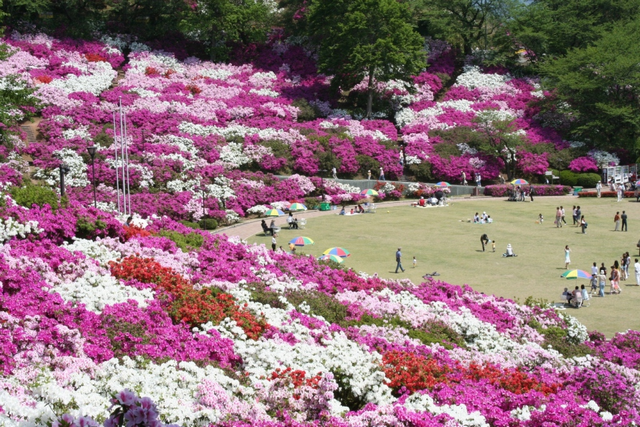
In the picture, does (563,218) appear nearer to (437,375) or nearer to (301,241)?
(301,241)

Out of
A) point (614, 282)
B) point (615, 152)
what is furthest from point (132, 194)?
point (615, 152)

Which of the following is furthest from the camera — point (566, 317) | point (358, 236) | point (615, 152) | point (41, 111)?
point (615, 152)

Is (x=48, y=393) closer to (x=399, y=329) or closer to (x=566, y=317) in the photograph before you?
(x=399, y=329)

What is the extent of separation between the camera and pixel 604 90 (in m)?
60.1

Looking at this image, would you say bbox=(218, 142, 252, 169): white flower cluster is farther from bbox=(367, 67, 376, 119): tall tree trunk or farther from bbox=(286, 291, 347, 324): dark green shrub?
bbox=(286, 291, 347, 324): dark green shrub

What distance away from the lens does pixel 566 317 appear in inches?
851

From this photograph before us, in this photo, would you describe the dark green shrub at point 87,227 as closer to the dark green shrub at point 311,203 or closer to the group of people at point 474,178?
the dark green shrub at point 311,203

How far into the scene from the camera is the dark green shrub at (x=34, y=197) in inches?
821

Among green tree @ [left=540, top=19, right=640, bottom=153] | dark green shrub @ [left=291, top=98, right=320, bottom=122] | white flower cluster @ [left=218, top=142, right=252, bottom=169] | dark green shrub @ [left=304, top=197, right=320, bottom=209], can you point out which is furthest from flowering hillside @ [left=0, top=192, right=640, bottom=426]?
green tree @ [left=540, top=19, right=640, bottom=153]

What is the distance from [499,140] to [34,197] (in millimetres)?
43810

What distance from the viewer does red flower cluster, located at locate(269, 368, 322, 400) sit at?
42.5 feet

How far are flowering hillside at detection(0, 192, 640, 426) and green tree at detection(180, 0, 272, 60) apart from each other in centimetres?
4539

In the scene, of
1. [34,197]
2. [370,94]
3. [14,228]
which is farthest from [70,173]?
[370,94]

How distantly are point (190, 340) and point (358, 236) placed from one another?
24.5 metres
